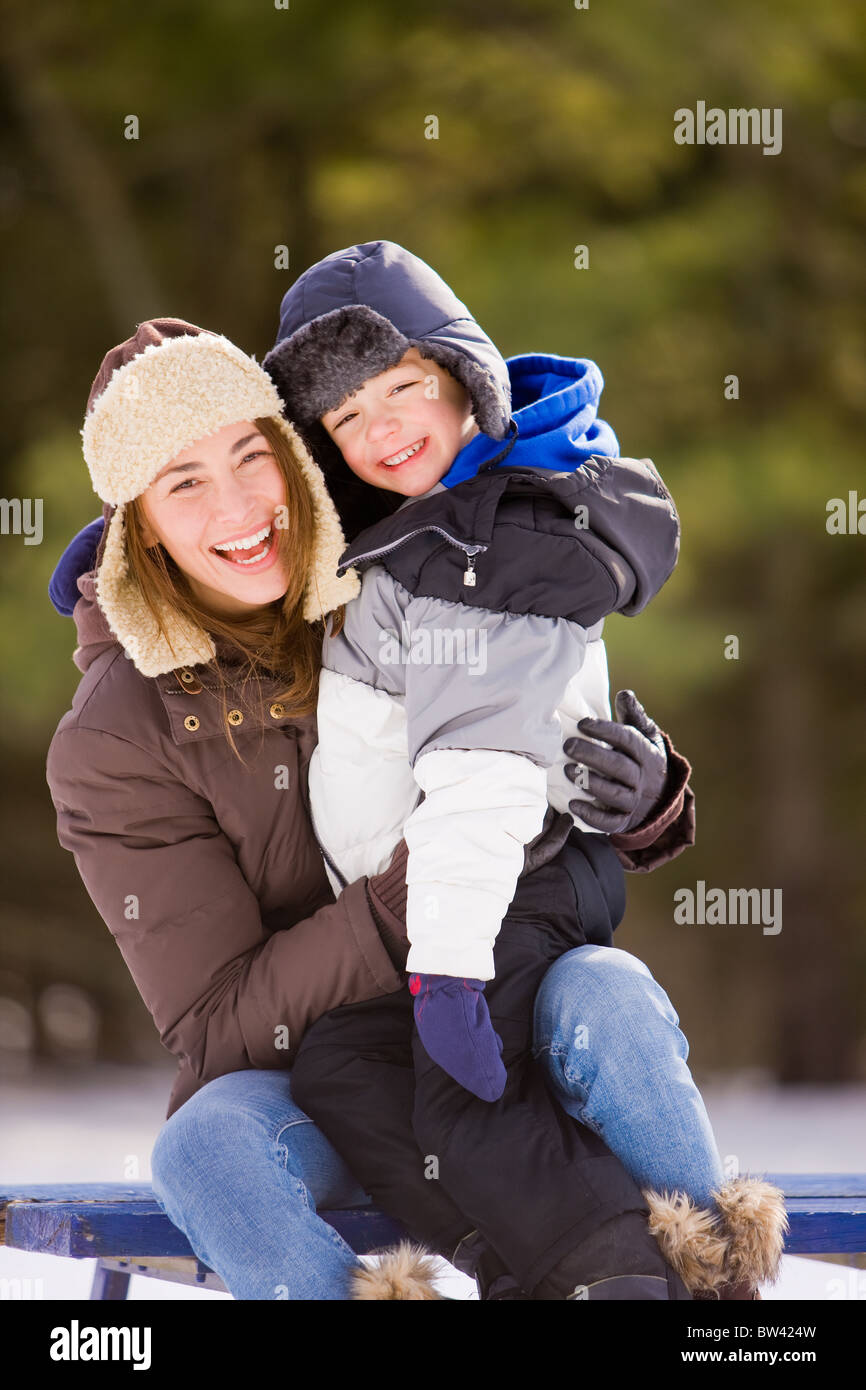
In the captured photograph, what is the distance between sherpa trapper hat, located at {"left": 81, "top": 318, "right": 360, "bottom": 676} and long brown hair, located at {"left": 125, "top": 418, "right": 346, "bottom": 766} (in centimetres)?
1

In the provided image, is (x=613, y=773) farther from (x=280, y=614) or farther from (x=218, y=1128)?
(x=218, y=1128)

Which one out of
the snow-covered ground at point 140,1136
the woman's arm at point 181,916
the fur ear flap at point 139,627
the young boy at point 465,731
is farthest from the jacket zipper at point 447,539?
the snow-covered ground at point 140,1136

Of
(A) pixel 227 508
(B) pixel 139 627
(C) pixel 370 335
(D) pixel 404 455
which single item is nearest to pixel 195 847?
(B) pixel 139 627

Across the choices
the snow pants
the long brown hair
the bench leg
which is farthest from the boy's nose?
the bench leg

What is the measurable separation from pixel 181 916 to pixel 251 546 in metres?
0.41

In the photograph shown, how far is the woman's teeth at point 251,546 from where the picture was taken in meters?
1.54

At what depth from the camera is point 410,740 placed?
1.40 m

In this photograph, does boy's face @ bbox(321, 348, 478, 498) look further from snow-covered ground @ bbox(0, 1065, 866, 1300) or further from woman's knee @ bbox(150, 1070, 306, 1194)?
snow-covered ground @ bbox(0, 1065, 866, 1300)

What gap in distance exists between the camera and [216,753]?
156 cm

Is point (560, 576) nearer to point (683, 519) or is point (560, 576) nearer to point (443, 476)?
point (443, 476)

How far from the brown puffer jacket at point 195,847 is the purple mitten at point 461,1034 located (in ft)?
0.57

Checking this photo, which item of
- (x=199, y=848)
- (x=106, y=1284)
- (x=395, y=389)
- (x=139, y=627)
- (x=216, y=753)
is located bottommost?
(x=106, y=1284)

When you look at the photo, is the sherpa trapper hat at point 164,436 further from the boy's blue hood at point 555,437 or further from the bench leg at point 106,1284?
the bench leg at point 106,1284

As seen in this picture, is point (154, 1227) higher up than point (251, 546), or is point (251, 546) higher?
point (251, 546)
